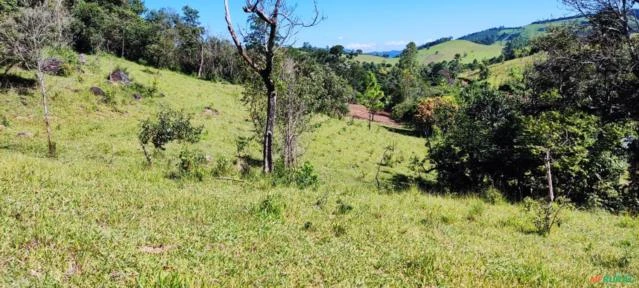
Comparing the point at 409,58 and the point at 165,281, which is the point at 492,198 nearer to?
the point at 165,281

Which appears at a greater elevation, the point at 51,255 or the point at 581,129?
the point at 581,129

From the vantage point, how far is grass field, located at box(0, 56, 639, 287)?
18.6ft

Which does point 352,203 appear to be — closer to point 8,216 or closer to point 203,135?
point 8,216

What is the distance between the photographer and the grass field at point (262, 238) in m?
5.68

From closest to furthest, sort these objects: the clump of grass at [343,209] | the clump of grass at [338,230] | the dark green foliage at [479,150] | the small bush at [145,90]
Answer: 1. the clump of grass at [338,230]
2. the clump of grass at [343,209]
3. the dark green foliage at [479,150]
4. the small bush at [145,90]

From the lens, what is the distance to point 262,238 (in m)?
7.36

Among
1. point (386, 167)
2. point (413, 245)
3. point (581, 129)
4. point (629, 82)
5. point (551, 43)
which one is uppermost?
point (551, 43)

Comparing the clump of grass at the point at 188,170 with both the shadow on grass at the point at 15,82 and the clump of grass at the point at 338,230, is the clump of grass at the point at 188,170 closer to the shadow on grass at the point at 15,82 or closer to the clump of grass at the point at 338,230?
the clump of grass at the point at 338,230

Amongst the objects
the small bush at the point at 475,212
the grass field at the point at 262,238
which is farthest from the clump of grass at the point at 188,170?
the small bush at the point at 475,212

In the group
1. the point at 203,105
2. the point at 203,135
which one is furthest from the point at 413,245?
the point at 203,105

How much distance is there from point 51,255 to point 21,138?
24104 mm

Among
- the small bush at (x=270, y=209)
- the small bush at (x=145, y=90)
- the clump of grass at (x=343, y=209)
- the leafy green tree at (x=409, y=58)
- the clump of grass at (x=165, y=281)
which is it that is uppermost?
the leafy green tree at (x=409, y=58)

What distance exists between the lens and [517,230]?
1046cm

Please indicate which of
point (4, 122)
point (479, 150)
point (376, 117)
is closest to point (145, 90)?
point (4, 122)
